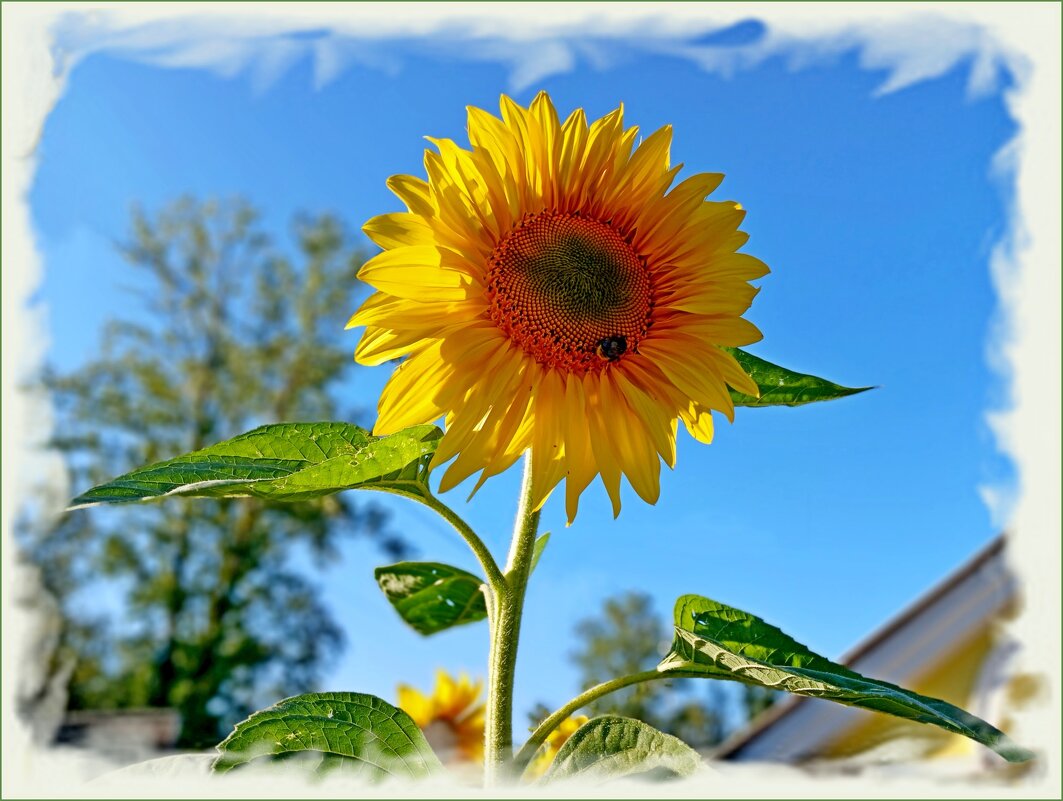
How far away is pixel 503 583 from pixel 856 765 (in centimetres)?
245

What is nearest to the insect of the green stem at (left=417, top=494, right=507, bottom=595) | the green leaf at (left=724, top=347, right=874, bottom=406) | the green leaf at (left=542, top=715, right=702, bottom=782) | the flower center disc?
the flower center disc

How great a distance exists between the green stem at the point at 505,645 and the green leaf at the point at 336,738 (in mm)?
57

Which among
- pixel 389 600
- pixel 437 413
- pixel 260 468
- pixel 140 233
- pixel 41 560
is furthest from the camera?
pixel 140 233

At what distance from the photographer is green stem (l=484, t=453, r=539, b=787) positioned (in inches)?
30.0

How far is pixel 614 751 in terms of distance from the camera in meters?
0.77

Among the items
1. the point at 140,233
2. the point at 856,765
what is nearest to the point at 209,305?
the point at 140,233

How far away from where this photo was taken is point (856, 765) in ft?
9.30

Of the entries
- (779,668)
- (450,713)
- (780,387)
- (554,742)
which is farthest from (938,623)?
(779,668)

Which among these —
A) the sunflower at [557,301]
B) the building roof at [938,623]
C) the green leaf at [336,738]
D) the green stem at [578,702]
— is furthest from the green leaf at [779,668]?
the building roof at [938,623]

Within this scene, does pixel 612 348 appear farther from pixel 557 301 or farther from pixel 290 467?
pixel 290 467

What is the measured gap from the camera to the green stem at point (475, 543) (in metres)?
0.80

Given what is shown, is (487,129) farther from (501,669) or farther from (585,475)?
(501,669)

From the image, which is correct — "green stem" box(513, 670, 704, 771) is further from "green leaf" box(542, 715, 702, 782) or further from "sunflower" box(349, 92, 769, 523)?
"sunflower" box(349, 92, 769, 523)

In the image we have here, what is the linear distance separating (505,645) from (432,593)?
11.3 inches
